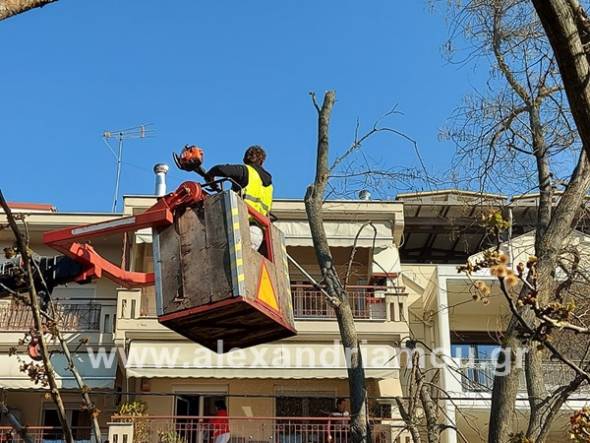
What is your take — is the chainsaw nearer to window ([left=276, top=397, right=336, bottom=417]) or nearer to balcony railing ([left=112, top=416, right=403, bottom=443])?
A: balcony railing ([left=112, top=416, right=403, bottom=443])

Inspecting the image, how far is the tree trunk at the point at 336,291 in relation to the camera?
379 inches

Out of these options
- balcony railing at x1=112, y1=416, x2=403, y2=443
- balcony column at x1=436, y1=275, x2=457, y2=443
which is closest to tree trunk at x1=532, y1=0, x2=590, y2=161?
balcony railing at x1=112, y1=416, x2=403, y2=443

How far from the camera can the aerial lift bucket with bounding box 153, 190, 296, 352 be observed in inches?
247

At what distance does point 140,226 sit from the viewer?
6.90 meters

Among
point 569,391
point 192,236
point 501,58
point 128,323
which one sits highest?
point 501,58

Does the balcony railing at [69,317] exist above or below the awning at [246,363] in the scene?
above

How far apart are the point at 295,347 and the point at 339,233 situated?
284cm

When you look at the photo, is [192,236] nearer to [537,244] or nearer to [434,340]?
[537,244]

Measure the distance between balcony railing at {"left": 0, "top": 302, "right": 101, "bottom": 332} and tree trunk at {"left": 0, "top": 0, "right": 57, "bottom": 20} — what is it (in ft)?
54.7

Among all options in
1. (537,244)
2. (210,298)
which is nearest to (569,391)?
(537,244)

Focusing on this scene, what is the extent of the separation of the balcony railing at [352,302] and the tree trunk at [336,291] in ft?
31.2

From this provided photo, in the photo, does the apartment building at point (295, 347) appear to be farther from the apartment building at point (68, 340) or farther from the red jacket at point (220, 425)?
the red jacket at point (220, 425)

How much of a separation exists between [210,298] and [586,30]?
3055mm

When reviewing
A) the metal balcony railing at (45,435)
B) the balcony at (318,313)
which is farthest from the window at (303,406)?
the metal balcony railing at (45,435)
